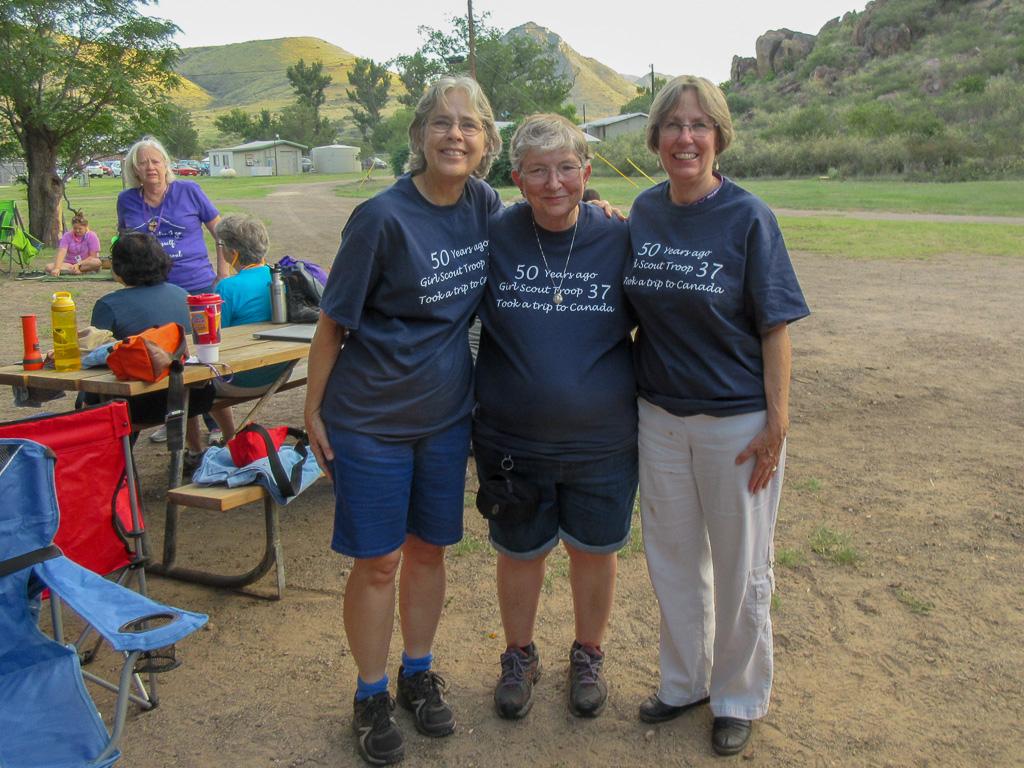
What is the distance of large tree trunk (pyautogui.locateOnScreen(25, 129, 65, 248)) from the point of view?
1658cm

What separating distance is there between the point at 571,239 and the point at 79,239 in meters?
13.5

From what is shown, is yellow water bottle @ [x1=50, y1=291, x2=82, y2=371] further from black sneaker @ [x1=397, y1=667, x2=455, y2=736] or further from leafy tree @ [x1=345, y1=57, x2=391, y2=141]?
leafy tree @ [x1=345, y1=57, x2=391, y2=141]

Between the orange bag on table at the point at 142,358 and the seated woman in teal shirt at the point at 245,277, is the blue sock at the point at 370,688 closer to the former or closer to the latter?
the orange bag on table at the point at 142,358

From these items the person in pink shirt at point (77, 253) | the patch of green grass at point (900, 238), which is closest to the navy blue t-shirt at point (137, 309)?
the person in pink shirt at point (77, 253)

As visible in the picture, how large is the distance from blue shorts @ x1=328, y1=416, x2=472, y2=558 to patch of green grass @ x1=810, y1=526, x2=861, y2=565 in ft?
6.62

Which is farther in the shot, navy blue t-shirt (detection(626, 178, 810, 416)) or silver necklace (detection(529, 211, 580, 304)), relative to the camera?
silver necklace (detection(529, 211, 580, 304))

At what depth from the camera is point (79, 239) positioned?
44.7 feet

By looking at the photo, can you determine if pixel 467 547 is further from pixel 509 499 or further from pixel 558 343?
pixel 558 343

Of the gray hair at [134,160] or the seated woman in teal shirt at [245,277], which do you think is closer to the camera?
the seated woman in teal shirt at [245,277]

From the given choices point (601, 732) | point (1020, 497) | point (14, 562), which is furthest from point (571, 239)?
point (1020, 497)

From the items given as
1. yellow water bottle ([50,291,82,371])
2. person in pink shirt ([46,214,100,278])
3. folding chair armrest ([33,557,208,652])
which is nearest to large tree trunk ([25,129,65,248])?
person in pink shirt ([46,214,100,278])

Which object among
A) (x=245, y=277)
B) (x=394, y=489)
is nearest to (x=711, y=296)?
(x=394, y=489)

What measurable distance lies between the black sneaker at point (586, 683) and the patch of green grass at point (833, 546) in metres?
1.48

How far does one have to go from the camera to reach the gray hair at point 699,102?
2281 millimetres
